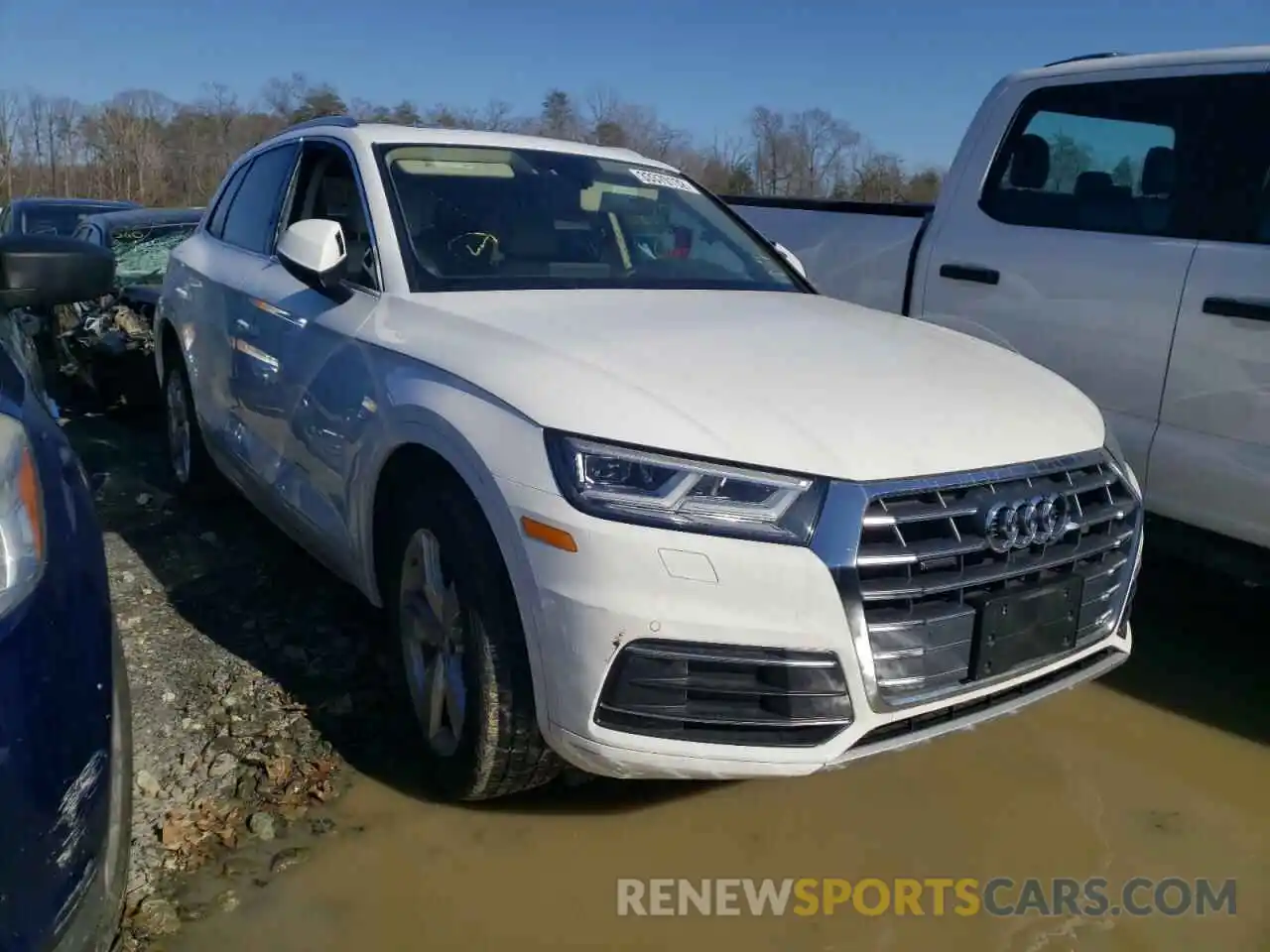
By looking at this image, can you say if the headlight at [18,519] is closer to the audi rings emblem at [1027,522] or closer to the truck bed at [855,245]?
the audi rings emblem at [1027,522]

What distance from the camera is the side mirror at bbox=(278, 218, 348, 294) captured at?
3117 millimetres

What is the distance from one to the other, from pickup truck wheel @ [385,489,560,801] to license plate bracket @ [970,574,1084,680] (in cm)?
100

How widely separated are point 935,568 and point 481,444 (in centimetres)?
101

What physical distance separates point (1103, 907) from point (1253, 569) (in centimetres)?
137

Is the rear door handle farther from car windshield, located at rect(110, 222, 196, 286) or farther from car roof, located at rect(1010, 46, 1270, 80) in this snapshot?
car windshield, located at rect(110, 222, 196, 286)

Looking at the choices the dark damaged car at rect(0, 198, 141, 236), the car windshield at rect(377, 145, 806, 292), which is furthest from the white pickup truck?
the dark damaged car at rect(0, 198, 141, 236)

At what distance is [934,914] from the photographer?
8.11 feet

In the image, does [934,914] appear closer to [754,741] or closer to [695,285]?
[754,741]

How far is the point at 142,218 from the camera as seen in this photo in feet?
25.9

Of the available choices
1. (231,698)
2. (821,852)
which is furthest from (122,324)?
(821,852)

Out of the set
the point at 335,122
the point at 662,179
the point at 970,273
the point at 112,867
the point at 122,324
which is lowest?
the point at 112,867

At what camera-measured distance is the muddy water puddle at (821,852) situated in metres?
2.38

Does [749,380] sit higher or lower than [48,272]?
lower

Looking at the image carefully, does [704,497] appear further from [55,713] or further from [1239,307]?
[1239,307]
